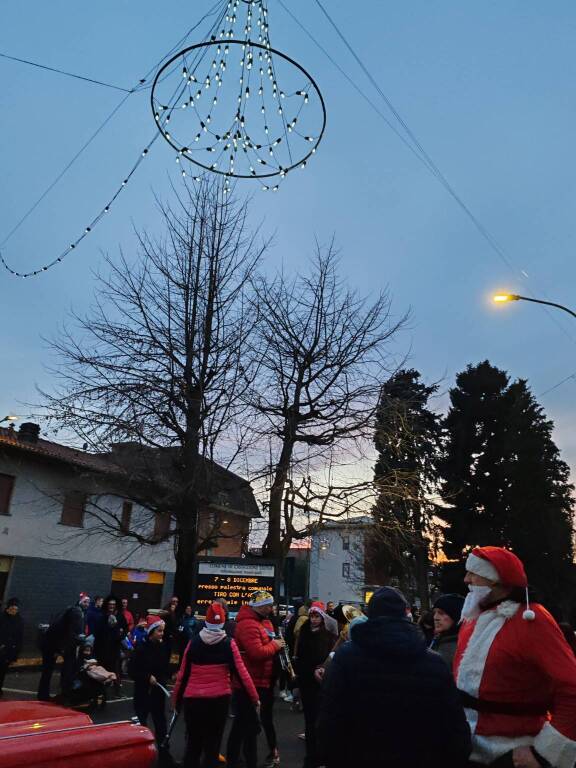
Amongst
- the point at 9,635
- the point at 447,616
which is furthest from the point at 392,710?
the point at 9,635

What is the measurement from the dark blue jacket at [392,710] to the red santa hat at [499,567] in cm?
57

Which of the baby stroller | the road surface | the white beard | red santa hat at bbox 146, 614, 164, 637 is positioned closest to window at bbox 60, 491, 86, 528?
the road surface

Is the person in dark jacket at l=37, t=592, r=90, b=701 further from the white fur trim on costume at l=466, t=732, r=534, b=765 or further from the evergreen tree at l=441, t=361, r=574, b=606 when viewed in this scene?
the evergreen tree at l=441, t=361, r=574, b=606

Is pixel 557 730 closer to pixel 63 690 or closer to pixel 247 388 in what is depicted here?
pixel 63 690

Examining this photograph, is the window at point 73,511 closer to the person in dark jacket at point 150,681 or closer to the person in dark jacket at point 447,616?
the person in dark jacket at point 150,681

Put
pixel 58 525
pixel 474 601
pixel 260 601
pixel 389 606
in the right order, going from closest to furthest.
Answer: pixel 389 606 → pixel 474 601 → pixel 260 601 → pixel 58 525

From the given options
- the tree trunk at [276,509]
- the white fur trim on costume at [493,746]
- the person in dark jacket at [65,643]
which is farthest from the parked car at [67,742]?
the tree trunk at [276,509]

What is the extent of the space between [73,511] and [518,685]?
21263 millimetres

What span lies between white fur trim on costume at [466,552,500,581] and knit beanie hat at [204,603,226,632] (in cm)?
336

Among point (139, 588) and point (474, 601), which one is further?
point (139, 588)

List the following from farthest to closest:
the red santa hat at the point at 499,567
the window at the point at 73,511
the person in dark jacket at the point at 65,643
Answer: the window at the point at 73,511 → the person in dark jacket at the point at 65,643 → the red santa hat at the point at 499,567

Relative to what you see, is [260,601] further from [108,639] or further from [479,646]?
[108,639]

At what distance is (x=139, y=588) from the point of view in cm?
2464

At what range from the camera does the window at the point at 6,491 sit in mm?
19125
